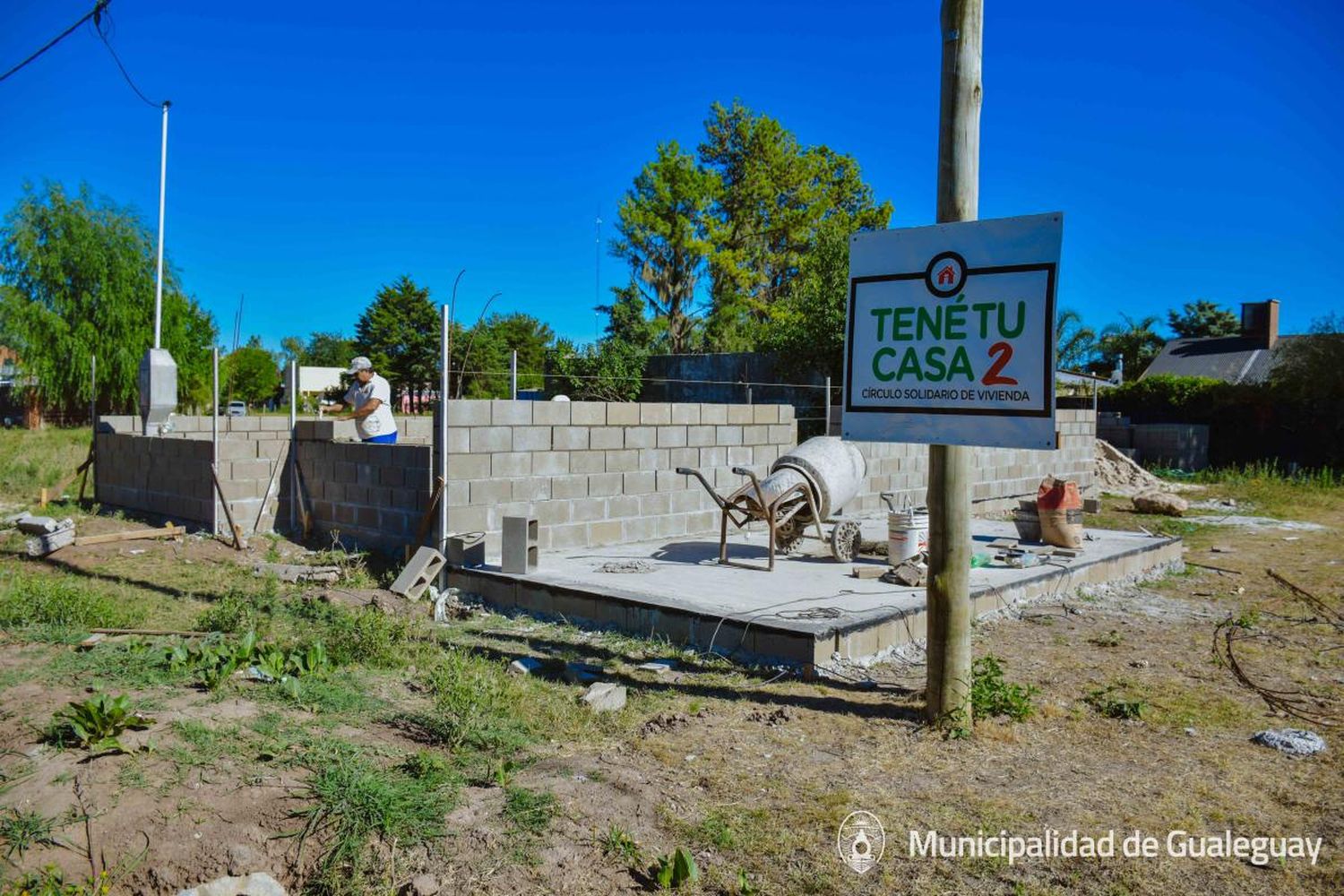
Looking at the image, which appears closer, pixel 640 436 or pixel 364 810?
pixel 364 810

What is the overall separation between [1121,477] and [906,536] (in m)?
14.2

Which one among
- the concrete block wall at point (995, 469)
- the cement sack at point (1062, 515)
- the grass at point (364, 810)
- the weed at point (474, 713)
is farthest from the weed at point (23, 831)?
the cement sack at point (1062, 515)

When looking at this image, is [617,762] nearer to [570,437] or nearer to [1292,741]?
[1292,741]

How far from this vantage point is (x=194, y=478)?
34.2ft

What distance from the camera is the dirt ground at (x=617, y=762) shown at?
10.7 feet

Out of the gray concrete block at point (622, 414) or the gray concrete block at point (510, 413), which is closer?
the gray concrete block at point (510, 413)

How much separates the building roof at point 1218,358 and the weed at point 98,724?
3598cm

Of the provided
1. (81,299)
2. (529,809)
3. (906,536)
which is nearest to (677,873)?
(529,809)

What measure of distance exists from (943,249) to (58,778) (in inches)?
183

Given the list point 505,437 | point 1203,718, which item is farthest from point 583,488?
point 1203,718

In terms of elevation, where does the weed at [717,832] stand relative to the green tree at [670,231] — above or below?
below

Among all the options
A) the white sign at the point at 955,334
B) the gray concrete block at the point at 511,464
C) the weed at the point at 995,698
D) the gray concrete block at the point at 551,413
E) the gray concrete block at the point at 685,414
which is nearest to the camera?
the white sign at the point at 955,334

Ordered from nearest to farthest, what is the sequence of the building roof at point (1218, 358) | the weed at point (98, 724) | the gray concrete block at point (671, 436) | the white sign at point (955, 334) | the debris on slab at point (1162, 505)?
the weed at point (98, 724)
the white sign at point (955, 334)
the gray concrete block at point (671, 436)
the debris on slab at point (1162, 505)
the building roof at point (1218, 358)

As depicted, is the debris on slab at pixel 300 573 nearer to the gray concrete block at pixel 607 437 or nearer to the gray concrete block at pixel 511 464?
the gray concrete block at pixel 511 464
